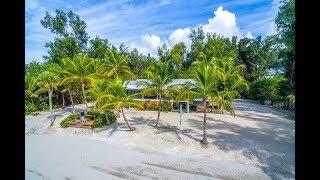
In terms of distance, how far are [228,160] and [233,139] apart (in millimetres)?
3414

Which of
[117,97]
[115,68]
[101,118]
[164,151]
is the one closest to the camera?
[164,151]

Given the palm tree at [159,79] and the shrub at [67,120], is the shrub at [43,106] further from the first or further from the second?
the palm tree at [159,79]

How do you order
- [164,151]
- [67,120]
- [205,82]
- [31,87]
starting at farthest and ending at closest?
1. [31,87]
2. [67,120]
3. [205,82]
4. [164,151]

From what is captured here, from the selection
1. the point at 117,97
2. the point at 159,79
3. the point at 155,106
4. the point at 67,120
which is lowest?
the point at 67,120

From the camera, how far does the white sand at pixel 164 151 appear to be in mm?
13312

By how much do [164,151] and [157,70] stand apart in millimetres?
6570

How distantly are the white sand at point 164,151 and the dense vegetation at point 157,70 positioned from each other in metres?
2.13

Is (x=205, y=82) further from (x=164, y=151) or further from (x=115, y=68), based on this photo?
(x=115, y=68)

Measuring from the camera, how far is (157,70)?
20797 mm

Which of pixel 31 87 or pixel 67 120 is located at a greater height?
pixel 31 87

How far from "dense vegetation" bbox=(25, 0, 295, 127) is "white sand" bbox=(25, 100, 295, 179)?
2128 millimetres

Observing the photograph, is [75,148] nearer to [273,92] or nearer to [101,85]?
[101,85]

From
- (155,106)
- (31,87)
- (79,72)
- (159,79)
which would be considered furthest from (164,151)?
(31,87)

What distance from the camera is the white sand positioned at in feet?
43.7
